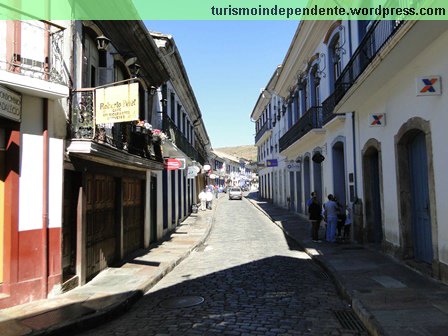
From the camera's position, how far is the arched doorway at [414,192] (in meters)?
7.68

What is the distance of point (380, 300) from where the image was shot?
18.6 feet

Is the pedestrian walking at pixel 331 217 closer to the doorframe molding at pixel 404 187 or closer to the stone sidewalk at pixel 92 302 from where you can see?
the doorframe molding at pixel 404 187

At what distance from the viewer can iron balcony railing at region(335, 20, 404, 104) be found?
7926 millimetres

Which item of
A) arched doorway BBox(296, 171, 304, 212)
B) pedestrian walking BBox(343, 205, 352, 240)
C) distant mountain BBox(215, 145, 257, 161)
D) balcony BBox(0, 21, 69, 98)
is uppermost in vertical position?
distant mountain BBox(215, 145, 257, 161)

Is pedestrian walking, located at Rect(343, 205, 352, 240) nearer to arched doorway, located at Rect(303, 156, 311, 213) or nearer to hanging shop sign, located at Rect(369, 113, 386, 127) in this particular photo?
hanging shop sign, located at Rect(369, 113, 386, 127)

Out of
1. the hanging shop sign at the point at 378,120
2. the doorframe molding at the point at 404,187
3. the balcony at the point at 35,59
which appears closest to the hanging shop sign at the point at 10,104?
the balcony at the point at 35,59

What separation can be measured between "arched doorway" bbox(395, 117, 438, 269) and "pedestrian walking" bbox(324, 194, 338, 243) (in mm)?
3125

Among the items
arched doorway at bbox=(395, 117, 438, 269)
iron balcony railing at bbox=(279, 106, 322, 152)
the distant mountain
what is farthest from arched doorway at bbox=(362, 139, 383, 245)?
the distant mountain

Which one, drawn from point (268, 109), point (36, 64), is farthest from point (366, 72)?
point (268, 109)

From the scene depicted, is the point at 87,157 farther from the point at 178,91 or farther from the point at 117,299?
the point at 178,91

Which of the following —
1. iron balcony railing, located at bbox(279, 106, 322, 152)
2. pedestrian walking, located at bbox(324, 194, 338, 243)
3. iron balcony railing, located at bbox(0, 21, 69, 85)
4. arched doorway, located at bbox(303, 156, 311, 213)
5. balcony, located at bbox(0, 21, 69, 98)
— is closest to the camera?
balcony, located at bbox(0, 21, 69, 98)

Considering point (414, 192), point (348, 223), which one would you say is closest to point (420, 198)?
point (414, 192)

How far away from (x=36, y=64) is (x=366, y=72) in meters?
6.05

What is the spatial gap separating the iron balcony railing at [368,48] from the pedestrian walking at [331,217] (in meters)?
2.92
